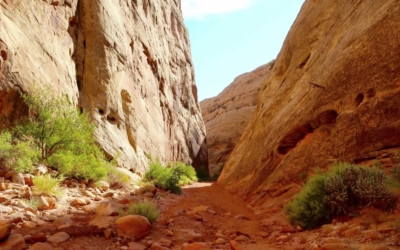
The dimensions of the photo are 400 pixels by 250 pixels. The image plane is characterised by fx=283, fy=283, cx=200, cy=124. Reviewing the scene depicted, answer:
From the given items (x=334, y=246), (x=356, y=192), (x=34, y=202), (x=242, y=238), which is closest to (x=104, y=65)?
(x=34, y=202)

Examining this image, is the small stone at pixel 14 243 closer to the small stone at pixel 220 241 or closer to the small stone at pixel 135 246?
the small stone at pixel 135 246

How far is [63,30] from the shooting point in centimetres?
1158

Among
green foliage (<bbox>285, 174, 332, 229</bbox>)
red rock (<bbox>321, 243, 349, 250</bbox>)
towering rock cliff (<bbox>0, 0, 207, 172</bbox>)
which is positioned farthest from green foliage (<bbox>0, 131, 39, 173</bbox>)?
red rock (<bbox>321, 243, 349, 250</bbox>)

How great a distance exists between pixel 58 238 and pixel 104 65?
10374 millimetres

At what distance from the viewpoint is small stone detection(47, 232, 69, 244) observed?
12.0 feet

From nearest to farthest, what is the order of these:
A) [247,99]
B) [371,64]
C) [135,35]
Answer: [371,64]
[135,35]
[247,99]

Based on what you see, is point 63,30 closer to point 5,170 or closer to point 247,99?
point 5,170

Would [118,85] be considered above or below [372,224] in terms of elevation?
above

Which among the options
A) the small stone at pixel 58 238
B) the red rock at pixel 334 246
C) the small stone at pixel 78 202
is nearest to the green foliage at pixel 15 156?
the small stone at pixel 78 202

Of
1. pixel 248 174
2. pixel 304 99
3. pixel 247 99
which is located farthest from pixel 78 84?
pixel 247 99

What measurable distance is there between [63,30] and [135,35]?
6491 mm

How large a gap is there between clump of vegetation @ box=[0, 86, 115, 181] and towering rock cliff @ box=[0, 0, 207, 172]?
17.8 inches

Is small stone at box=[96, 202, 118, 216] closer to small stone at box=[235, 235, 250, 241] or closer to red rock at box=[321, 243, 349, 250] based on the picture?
small stone at box=[235, 235, 250, 241]

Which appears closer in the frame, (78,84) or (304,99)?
(304,99)
